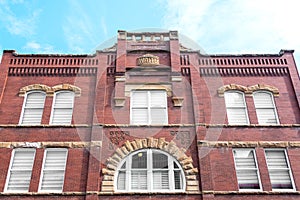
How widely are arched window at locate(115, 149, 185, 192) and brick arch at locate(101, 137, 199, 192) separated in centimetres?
19

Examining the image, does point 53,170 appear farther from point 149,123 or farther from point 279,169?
point 279,169

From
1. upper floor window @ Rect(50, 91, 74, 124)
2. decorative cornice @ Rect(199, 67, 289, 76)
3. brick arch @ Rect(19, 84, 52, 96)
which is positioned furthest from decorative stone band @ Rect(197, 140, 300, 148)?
brick arch @ Rect(19, 84, 52, 96)

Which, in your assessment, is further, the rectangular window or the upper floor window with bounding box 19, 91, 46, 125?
the upper floor window with bounding box 19, 91, 46, 125

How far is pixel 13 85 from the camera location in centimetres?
1875

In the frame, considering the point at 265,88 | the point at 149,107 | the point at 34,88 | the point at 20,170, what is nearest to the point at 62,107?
the point at 34,88

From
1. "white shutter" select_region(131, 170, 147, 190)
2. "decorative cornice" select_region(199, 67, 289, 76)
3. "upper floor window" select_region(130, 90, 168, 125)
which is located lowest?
"white shutter" select_region(131, 170, 147, 190)

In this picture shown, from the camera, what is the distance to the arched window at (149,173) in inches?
616

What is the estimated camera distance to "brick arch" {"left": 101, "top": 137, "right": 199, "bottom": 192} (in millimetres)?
15555

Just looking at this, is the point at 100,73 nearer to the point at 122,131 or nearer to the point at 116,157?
the point at 122,131

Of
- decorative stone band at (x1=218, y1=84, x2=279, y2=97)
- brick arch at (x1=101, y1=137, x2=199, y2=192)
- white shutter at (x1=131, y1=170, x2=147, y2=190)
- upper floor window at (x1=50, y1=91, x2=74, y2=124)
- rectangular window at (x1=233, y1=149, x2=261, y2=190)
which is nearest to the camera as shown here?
brick arch at (x1=101, y1=137, x2=199, y2=192)

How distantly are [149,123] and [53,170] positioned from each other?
16.1 ft

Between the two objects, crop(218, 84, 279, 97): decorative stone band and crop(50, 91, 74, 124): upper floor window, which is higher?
crop(218, 84, 279, 97): decorative stone band

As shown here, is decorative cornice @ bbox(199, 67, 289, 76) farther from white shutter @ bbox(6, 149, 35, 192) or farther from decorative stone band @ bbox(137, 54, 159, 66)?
white shutter @ bbox(6, 149, 35, 192)

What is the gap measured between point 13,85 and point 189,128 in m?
9.34
